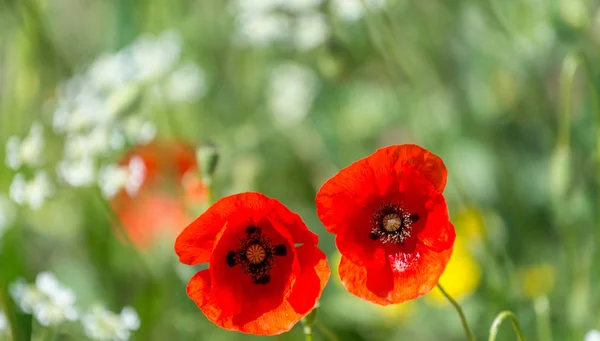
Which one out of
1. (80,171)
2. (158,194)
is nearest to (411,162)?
(80,171)

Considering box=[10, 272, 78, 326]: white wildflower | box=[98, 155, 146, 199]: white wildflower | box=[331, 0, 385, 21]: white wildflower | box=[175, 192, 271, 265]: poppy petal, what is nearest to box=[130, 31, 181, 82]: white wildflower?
box=[98, 155, 146, 199]: white wildflower

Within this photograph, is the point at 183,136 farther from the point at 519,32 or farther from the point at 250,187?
the point at 519,32

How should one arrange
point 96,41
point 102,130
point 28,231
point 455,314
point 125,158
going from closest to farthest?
point 102,130
point 455,314
point 125,158
point 28,231
point 96,41

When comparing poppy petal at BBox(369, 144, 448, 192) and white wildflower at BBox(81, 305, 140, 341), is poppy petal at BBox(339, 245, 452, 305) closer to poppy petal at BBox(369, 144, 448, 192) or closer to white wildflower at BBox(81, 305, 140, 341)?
poppy petal at BBox(369, 144, 448, 192)

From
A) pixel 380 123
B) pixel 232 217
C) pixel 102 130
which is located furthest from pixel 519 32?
pixel 232 217

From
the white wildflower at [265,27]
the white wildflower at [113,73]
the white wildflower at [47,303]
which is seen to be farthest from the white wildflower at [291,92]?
the white wildflower at [47,303]

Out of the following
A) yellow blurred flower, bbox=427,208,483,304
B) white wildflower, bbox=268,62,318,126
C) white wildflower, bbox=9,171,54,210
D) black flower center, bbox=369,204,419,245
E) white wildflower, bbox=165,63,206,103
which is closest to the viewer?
black flower center, bbox=369,204,419,245
